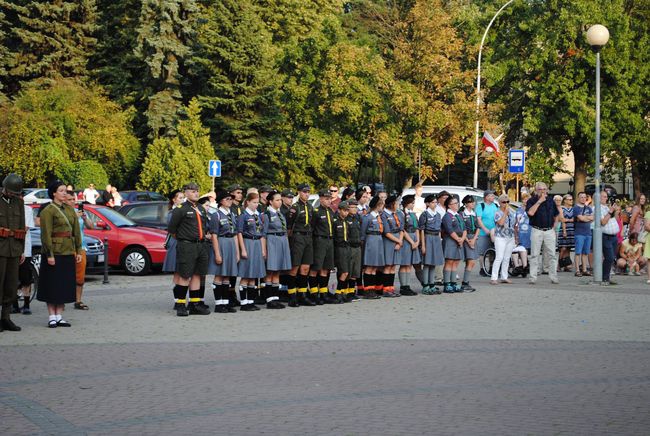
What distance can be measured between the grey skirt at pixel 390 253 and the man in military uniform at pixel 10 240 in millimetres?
6776

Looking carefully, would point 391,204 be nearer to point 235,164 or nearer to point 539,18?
point 539,18

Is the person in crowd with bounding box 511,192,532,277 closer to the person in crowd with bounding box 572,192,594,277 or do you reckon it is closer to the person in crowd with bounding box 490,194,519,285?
the person in crowd with bounding box 572,192,594,277

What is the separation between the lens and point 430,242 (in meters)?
18.8

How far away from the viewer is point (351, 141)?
44969 millimetres

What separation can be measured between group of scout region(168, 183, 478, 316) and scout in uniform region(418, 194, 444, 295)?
0.06 feet

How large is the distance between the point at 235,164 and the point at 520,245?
1362 inches

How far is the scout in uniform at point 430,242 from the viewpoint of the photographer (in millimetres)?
18812

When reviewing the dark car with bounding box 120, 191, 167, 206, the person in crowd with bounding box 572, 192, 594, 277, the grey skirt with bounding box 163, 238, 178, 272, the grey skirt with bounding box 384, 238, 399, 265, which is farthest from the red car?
the dark car with bounding box 120, 191, 167, 206

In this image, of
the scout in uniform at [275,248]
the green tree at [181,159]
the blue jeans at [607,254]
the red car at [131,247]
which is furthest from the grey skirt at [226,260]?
the green tree at [181,159]

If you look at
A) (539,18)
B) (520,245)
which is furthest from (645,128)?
(520,245)

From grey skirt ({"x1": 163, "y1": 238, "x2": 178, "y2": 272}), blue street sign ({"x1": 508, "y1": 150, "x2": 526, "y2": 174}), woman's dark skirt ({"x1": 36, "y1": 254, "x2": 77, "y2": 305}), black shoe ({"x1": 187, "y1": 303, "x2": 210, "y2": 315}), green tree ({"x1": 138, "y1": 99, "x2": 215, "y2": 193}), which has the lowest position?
black shoe ({"x1": 187, "y1": 303, "x2": 210, "y2": 315})

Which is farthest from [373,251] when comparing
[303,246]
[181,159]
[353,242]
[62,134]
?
[62,134]

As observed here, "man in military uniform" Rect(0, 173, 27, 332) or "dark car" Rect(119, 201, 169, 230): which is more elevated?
"dark car" Rect(119, 201, 169, 230)

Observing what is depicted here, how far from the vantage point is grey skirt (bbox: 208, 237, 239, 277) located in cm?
1576
